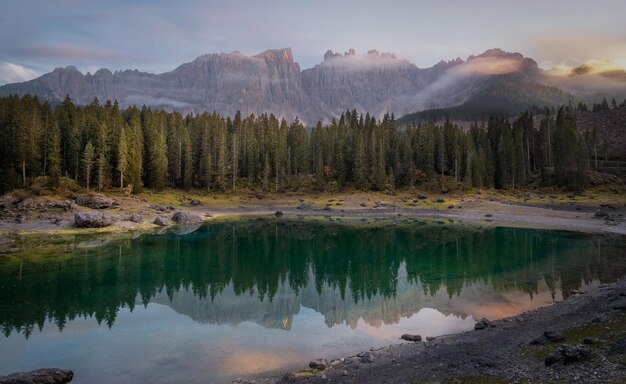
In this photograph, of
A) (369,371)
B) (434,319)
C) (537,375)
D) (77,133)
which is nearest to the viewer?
(537,375)

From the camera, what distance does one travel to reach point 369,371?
18141 millimetres

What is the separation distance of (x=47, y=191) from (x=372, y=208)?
74602mm

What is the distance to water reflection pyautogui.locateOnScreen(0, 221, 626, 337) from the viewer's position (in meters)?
29.6

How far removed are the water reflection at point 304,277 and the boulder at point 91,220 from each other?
40.1 feet

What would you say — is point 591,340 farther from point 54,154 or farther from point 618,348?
point 54,154

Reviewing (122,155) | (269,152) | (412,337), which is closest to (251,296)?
(412,337)

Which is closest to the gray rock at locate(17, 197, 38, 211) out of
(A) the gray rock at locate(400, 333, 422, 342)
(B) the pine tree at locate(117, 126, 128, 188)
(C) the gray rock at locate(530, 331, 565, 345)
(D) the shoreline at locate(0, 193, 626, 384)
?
(D) the shoreline at locate(0, 193, 626, 384)

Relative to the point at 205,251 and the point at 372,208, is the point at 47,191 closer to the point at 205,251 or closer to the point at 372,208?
the point at 205,251

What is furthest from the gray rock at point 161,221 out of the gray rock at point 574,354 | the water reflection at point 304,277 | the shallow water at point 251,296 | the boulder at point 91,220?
the gray rock at point 574,354

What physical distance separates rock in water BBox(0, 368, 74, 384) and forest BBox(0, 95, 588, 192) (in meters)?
79.4

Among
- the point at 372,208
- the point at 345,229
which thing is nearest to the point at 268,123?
the point at 372,208

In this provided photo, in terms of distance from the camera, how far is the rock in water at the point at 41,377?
651 inches

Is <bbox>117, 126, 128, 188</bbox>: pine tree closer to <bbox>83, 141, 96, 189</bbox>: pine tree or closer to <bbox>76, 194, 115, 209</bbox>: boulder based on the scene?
<bbox>83, 141, 96, 189</bbox>: pine tree

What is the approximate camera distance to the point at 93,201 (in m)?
75.2
